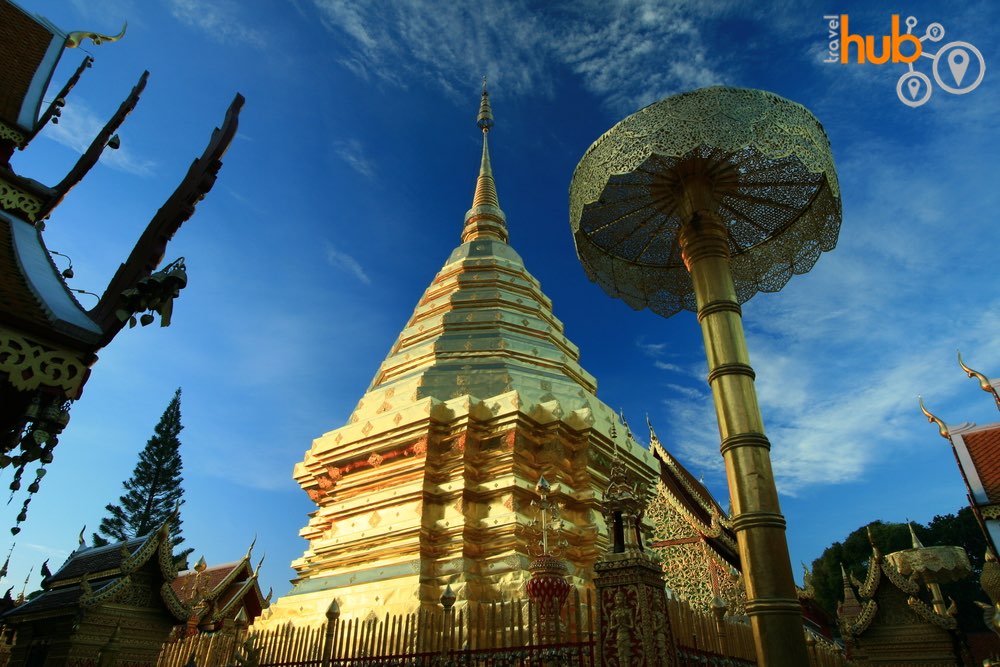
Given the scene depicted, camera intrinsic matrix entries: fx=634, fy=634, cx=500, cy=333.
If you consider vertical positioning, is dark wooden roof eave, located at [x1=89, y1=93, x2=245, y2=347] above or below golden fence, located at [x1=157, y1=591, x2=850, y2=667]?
above

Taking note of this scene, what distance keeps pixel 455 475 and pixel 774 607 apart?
5382mm

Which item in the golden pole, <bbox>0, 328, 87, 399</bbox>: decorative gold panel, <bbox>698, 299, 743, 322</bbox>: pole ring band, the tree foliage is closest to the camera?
<bbox>0, 328, 87, 399</bbox>: decorative gold panel

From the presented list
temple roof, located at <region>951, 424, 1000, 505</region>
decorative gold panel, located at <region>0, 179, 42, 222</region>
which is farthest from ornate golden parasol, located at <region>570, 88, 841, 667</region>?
temple roof, located at <region>951, 424, 1000, 505</region>

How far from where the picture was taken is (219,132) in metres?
4.57

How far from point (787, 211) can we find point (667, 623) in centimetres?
380

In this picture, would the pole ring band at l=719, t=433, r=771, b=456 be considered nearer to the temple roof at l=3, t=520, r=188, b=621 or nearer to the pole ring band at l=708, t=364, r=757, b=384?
the pole ring band at l=708, t=364, r=757, b=384

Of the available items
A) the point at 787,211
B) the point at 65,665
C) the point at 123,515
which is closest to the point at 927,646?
the point at 787,211

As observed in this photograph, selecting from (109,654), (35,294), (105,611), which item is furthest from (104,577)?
(35,294)

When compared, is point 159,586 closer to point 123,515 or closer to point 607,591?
point 607,591

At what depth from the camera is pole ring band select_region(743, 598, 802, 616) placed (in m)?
3.50

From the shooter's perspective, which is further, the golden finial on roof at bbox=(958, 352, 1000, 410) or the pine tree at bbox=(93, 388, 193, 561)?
the pine tree at bbox=(93, 388, 193, 561)

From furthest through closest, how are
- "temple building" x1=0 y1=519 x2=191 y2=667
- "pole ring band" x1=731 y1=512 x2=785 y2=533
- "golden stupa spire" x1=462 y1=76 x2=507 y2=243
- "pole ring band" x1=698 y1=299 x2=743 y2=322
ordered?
"golden stupa spire" x1=462 y1=76 x2=507 y2=243, "temple building" x1=0 y1=519 x2=191 y2=667, "pole ring band" x1=698 y1=299 x2=743 y2=322, "pole ring band" x1=731 y1=512 x2=785 y2=533

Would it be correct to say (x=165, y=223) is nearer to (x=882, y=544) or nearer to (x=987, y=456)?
(x=987, y=456)

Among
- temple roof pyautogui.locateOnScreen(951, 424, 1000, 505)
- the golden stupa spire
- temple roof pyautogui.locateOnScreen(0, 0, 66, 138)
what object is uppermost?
the golden stupa spire
